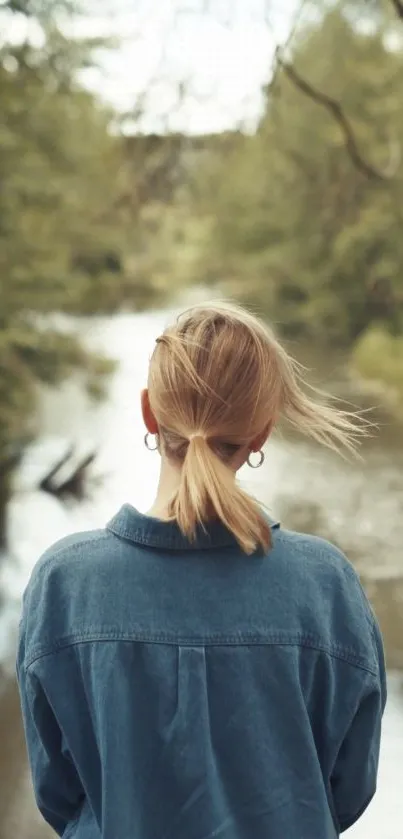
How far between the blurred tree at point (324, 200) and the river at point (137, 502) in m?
0.57

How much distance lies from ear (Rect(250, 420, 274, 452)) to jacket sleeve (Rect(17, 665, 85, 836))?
0.21m

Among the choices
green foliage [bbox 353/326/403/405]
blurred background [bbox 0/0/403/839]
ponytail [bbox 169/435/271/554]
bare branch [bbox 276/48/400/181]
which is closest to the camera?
ponytail [bbox 169/435/271/554]

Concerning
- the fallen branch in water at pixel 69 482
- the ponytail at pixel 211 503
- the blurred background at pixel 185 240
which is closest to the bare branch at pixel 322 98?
the blurred background at pixel 185 240

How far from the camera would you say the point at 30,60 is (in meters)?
2.00

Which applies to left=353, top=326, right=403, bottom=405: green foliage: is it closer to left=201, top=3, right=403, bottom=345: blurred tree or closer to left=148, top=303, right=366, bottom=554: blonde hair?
left=201, top=3, right=403, bottom=345: blurred tree

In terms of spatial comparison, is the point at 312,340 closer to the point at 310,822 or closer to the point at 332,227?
the point at 332,227

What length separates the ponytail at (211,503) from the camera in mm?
496

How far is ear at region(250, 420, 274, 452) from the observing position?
1.77 feet

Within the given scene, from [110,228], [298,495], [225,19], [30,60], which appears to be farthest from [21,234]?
[298,495]

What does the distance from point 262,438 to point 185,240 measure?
90.3 inches

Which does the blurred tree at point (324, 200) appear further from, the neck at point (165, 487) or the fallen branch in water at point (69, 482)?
the neck at point (165, 487)

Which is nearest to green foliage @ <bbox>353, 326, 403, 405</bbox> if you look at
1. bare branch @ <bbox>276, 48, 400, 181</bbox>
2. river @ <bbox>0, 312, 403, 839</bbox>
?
river @ <bbox>0, 312, 403, 839</bbox>

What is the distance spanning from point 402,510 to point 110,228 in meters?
1.39

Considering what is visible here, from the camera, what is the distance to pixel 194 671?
0.49 meters
